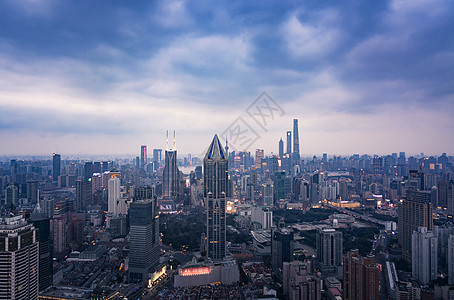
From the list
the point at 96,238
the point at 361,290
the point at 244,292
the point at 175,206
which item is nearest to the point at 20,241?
the point at 244,292

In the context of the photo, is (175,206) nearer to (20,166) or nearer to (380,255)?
(20,166)

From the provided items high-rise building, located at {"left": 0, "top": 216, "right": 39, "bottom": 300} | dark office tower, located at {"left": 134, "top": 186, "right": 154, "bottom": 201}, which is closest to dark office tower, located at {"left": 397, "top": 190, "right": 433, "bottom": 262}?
dark office tower, located at {"left": 134, "top": 186, "right": 154, "bottom": 201}

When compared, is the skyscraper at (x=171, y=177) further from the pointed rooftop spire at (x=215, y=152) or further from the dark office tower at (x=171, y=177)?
the pointed rooftop spire at (x=215, y=152)

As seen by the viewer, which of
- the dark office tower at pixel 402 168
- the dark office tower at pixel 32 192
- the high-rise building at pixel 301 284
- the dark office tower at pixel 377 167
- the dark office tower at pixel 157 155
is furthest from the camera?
the dark office tower at pixel 157 155

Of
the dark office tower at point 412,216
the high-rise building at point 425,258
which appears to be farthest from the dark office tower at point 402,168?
the high-rise building at point 425,258

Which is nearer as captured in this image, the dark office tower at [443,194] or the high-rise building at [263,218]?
the high-rise building at [263,218]

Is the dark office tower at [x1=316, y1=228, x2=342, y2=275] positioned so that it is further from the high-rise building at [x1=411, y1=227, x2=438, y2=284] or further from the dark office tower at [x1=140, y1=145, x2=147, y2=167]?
the dark office tower at [x1=140, y1=145, x2=147, y2=167]
